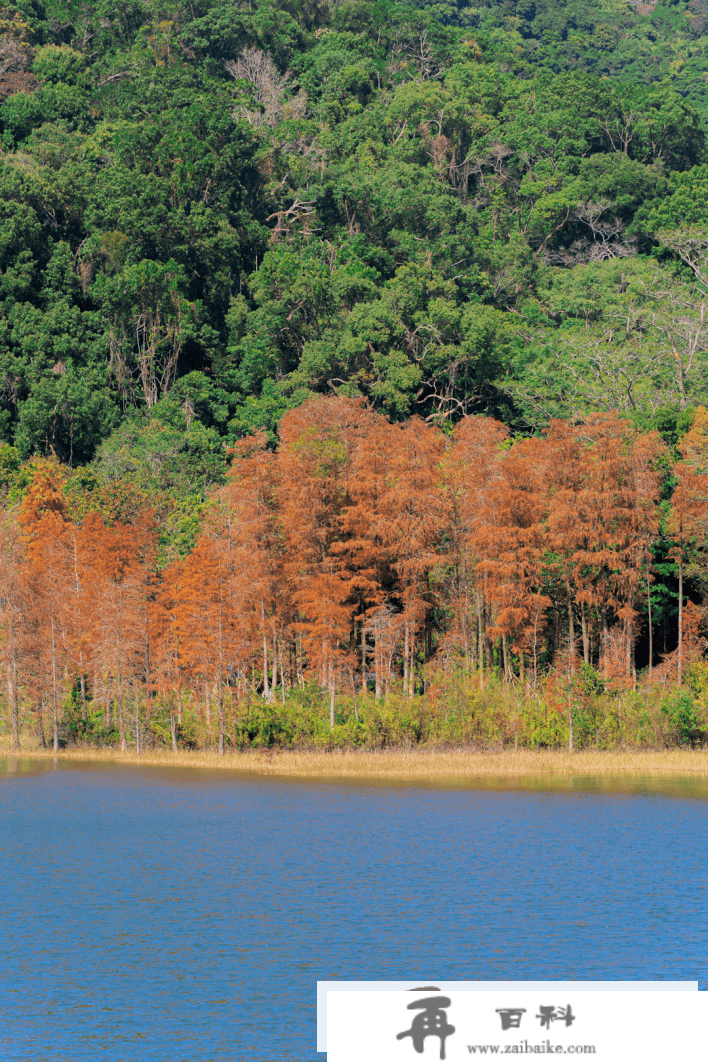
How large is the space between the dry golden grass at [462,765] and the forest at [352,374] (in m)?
1.10

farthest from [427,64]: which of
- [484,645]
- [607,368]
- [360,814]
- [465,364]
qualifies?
[360,814]

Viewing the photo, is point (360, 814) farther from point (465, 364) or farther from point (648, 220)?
point (648, 220)

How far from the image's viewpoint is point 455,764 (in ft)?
134

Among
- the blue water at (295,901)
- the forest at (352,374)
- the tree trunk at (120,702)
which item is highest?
the forest at (352,374)

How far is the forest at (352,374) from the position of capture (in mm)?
44219

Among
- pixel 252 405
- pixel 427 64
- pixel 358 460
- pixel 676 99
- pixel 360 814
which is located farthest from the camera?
pixel 427 64

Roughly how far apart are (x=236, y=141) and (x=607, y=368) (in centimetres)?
3703

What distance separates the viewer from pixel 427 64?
10350 centimetres

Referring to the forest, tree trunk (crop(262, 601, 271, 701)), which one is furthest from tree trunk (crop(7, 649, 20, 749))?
tree trunk (crop(262, 601, 271, 701))

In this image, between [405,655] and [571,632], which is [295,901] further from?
[571,632]

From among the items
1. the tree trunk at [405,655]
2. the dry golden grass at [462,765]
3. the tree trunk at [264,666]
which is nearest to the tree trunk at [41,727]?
the dry golden grass at [462,765]

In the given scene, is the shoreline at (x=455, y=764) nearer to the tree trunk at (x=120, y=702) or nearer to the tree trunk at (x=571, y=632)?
the tree trunk at (x=571, y=632)

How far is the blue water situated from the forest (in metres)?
9.55

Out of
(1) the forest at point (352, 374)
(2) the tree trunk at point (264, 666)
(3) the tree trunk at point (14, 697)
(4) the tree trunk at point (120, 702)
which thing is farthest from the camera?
(3) the tree trunk at point (14, 697)
